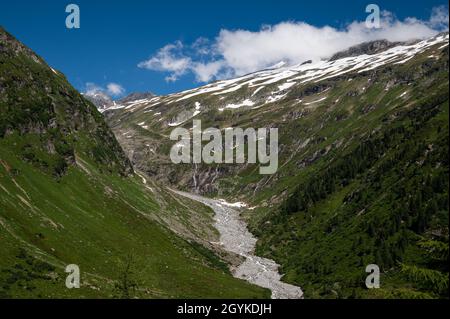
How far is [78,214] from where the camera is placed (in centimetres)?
9506

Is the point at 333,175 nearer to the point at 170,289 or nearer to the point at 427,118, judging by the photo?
the point at 427,118

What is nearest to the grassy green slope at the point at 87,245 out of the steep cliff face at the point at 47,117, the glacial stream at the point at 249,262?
the steep cliff face at the point at 47,117

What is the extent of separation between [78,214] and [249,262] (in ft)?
151

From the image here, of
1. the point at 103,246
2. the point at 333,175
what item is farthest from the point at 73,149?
the point at 333,175

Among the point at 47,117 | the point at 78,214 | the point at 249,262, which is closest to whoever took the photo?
the point at 78,214

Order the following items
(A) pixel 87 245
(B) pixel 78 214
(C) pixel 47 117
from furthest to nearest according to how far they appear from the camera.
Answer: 1. (C) pixel 47 117
2. (B) pixel 78 214
3. (A) pixel 87 245

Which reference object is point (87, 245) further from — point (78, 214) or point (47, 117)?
point (47, 117)

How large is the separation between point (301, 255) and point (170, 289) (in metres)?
51.8

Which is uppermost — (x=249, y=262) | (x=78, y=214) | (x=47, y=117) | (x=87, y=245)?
(x=47, y=117)

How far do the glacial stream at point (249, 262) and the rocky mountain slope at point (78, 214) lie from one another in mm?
4487

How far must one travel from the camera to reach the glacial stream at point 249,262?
314 feet

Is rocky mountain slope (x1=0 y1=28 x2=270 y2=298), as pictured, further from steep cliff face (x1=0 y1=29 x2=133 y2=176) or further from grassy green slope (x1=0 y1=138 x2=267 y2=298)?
steep cliff face (x1=0 y1=29 x2=133 y2=176)

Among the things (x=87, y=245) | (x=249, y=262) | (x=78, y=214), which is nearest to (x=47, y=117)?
(x=78, y=214)

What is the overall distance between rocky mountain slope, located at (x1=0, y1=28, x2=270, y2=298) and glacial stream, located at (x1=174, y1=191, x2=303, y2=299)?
449 centimetres
